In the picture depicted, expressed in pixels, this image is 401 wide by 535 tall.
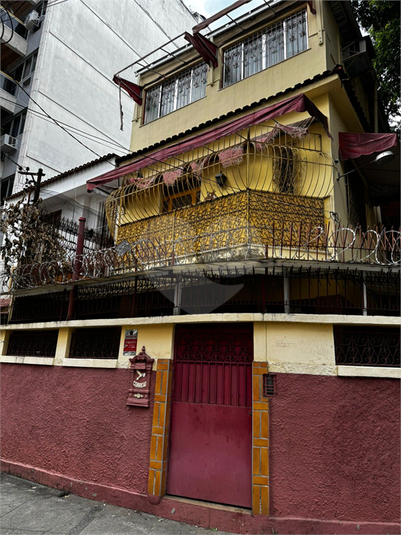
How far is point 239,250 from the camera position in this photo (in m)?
6.51

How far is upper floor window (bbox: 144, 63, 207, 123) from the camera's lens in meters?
10.2

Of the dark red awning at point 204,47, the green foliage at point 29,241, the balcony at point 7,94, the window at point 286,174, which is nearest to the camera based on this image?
the window at point 286,174

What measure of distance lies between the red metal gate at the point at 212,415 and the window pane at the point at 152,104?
7430 mm

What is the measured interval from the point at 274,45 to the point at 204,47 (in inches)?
72.2

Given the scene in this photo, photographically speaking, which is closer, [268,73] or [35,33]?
[268,73]

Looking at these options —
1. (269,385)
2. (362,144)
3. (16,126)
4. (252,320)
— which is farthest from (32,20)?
(269,385)

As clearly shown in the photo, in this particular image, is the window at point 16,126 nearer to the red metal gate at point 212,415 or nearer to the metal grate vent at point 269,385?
the red metal gate at point 212,415

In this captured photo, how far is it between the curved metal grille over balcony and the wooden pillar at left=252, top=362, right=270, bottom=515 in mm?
3208

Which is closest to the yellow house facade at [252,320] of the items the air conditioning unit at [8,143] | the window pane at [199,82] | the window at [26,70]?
the window pane at [199,82]

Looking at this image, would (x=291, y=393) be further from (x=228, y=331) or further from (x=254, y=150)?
(x=254, y=150)

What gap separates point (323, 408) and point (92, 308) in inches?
189

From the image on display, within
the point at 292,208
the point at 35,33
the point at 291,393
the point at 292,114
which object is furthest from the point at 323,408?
the point at 35,33

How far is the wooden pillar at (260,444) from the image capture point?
4.92m

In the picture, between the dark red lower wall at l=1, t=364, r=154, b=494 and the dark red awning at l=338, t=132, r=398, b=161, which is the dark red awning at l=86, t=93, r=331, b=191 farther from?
the dark red lower wall at l=1, t=364, r=154, b=494
